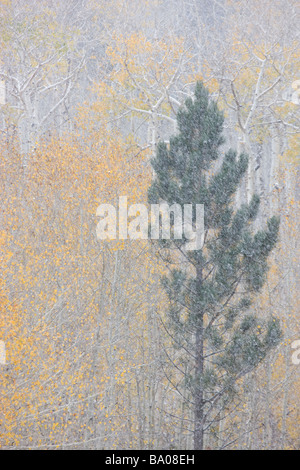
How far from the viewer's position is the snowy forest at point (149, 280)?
11.6m

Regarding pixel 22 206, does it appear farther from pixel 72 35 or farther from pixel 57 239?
pixel 72 35

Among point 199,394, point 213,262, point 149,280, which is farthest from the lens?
point 149,280

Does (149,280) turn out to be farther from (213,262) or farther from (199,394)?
(199,394)

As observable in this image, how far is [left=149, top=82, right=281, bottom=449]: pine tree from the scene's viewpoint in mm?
11516

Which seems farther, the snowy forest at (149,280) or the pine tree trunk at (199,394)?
the snowy forest at (149,280)

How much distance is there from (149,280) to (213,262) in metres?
2.10

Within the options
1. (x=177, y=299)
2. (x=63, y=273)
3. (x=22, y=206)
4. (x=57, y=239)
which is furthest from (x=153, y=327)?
(x=22, y=206)

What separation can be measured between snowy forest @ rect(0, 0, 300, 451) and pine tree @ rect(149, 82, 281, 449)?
0.03 m

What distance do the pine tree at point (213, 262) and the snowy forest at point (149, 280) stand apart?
0.10 feet

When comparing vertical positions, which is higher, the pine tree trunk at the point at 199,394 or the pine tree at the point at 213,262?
the pine tree at the point at 213,262

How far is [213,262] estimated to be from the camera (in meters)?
12.0

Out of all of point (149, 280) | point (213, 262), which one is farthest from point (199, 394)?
A: point (149, 280)

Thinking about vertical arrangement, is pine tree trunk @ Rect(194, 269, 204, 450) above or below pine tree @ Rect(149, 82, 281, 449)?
below

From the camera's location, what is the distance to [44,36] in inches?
704
